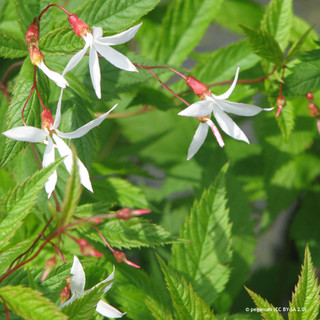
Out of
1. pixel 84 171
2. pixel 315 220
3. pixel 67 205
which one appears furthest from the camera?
pixel 315 220

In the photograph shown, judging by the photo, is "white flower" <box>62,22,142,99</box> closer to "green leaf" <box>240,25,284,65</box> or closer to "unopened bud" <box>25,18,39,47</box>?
"unopened bud" <box>25,18,39,47</box>

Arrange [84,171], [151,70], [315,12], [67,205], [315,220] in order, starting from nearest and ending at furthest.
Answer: [67,205]
[84,171]
[151,70]
[315,220]
[315,12]

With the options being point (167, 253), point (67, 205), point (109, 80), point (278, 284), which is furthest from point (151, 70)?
point (278, 284)

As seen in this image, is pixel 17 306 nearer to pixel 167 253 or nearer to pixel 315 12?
pixel 167 253

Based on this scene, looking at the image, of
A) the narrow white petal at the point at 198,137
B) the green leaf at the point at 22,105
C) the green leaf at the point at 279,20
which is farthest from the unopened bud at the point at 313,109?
the green leaf at the point at 22,105

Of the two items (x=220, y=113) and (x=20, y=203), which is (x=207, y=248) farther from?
(x=20, y=203)

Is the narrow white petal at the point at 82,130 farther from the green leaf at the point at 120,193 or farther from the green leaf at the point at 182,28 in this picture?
the green leaf at the point at 182,28

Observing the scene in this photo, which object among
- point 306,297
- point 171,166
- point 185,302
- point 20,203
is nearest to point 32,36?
point 20,203
